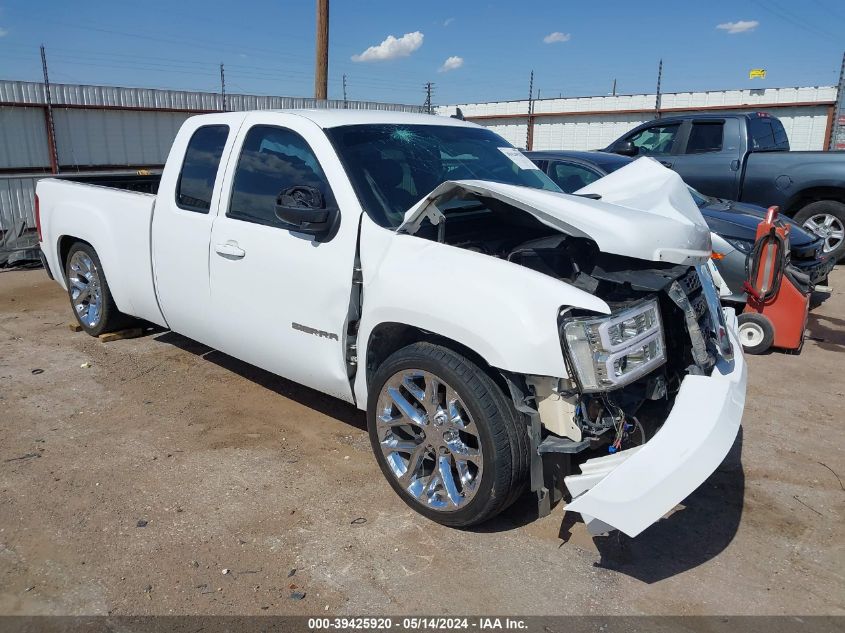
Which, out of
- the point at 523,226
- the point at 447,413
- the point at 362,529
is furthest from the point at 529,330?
the point at 362,529

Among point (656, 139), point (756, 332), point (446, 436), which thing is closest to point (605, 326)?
point (446, 436)

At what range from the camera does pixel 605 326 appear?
2.78 m

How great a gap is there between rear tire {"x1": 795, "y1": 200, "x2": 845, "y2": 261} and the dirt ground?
5.53 meters

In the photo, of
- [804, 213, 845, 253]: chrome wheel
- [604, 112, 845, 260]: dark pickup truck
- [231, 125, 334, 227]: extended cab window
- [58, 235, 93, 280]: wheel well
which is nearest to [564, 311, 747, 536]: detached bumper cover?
[231, 125, 334, 227]: extended cab window

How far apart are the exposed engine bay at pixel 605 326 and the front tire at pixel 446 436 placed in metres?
0.21

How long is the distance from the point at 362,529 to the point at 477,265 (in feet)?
4.63

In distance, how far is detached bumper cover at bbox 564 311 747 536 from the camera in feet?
8.39

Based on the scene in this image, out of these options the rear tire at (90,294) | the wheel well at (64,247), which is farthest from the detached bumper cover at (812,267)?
the wheel well at (64,247)

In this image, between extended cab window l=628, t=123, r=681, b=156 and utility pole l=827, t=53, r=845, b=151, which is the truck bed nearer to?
extended cab window l=628, t=123, r=681, b=156

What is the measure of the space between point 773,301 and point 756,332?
12.6 inches

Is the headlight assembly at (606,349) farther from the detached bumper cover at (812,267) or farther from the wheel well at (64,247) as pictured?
the wheel well at (64,247)

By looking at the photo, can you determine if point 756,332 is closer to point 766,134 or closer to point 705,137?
point 705,137

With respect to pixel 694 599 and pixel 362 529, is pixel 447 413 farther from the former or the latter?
pixel 694 599

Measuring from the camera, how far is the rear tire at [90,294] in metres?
5.83
